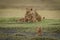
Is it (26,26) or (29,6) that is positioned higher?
(29,6)

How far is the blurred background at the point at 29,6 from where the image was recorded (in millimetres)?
2090

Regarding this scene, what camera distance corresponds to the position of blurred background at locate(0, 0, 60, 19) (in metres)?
2.09

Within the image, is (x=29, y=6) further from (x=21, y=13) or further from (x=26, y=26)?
(x=26, y=26)

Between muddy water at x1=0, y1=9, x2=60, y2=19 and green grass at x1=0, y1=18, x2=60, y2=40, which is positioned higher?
muddy water at x1=0, y1=9, x2=60, y2=19

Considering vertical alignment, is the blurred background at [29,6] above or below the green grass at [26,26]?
above

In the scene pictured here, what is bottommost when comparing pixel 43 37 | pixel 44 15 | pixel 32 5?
pixel 43 37

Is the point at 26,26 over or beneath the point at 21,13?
beneath

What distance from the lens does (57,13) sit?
6.85 feet

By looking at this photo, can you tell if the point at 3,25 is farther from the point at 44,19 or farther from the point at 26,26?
the point at 44,19

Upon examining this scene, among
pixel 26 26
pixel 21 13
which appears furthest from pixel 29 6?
pixel 26 26

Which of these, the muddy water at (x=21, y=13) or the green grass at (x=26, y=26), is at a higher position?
the muddy water at (x=21, y=13)

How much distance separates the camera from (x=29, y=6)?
2.10 meters

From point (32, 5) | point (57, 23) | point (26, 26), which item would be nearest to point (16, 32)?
point (26, 26)

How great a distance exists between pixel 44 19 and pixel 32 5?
0.79 ft
